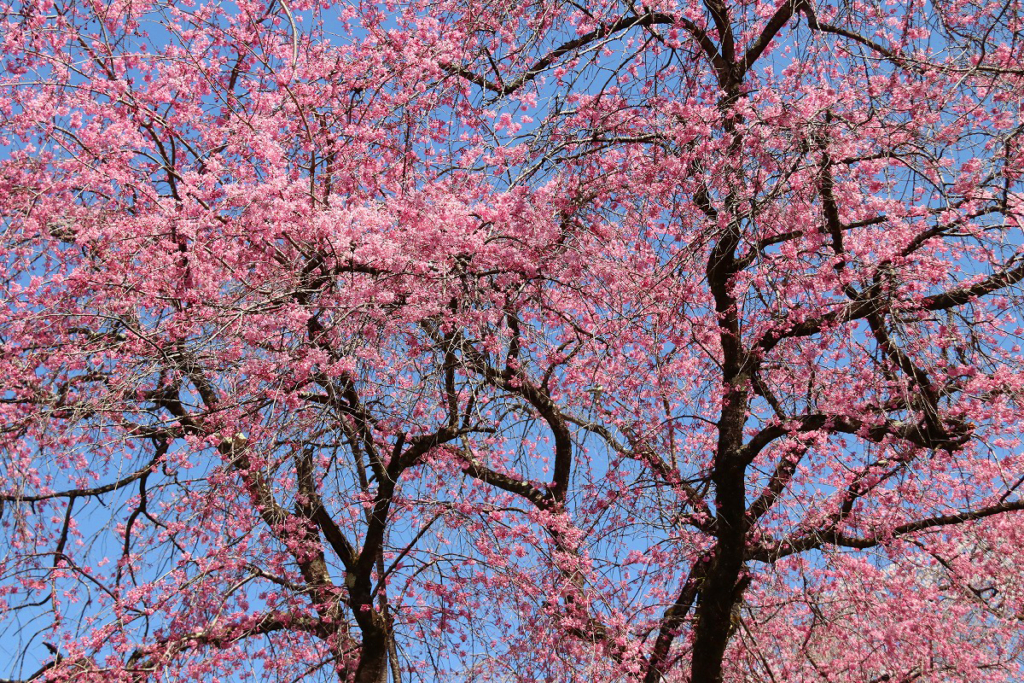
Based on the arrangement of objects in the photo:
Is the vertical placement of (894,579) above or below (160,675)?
above

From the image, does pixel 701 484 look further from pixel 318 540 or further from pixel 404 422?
pixel 318 540

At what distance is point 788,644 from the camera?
7695mm

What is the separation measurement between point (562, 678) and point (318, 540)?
2.17 m

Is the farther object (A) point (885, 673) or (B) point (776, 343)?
(A) point (885, 673)

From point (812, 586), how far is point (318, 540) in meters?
3.76

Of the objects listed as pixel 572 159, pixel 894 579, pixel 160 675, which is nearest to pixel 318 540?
pixel 160 675

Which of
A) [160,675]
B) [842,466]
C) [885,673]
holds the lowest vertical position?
[160,675]

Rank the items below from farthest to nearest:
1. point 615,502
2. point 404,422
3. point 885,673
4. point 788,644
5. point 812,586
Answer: point 788,644
point 885,673
point 812,586
point 615,502
point 404,422

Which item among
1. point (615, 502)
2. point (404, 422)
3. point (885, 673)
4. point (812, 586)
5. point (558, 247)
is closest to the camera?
point (558, 247)

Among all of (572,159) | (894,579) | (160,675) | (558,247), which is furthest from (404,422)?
(894,579)

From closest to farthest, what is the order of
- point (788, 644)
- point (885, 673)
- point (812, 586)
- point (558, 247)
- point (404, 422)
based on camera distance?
point (558, 247) < point (404, 422) < point (812, 586) < point (885, 673) < point (788, 644)

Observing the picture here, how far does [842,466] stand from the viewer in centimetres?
650

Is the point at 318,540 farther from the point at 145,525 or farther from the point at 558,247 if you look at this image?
the point at 558,247

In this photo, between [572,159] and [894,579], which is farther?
[894,579]
